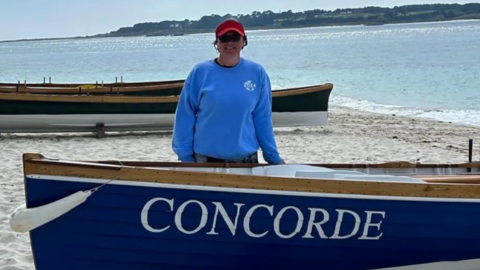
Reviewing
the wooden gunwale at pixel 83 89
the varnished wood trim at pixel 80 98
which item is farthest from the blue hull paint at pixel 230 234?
the wooden gunwale at pixel 83 89

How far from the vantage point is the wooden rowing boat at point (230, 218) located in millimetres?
3695

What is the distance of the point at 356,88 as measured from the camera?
29.6m

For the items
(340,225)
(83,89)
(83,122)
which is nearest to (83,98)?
(83,122)

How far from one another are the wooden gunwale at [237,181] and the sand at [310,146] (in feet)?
12.9

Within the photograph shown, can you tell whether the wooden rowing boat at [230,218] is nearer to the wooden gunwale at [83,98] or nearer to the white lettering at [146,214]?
the white lettering at [146,214]

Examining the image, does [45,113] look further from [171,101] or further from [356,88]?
[356,88]

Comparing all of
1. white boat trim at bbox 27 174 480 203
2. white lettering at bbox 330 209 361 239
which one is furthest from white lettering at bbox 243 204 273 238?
white lettering at bbox 330 209 361 239

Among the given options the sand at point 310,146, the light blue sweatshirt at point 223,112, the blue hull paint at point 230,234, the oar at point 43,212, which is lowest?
the sand at point 310,146

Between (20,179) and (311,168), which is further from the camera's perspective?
(20,179)

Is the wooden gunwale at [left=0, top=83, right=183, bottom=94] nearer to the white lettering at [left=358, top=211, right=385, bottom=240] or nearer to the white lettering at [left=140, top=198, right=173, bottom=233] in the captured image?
the white lettering at [left=140, top=198, right=173, bottom=233]

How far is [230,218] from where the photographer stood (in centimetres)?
390

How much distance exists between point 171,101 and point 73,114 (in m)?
1.95

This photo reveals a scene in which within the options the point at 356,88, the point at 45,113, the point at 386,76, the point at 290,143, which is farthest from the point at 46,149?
the point at 386,76

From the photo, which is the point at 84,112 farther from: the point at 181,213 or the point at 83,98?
the point at 181,213
